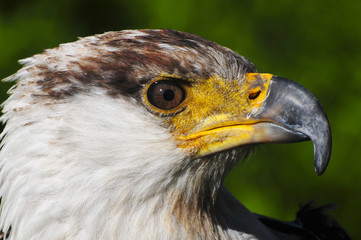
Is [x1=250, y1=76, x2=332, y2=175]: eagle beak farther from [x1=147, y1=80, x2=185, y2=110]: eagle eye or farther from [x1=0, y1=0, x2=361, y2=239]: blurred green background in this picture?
[x1=0, y1=0, x2=361, y2=239]: blurred green background

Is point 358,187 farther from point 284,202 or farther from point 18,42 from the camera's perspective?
point 18,42

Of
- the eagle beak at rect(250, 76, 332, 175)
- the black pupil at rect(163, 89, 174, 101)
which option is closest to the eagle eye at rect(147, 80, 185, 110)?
the black pupil at rect(163, 89, 174, 101)

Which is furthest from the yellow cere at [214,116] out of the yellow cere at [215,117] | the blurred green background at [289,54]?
the blurred green background at [289,54]

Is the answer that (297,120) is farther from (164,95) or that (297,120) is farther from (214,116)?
(164,95)

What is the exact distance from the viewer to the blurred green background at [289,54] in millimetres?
5328

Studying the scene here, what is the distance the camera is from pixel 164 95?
2332mm

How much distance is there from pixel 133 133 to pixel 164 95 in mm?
216

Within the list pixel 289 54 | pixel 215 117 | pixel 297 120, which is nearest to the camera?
pixel 297 120

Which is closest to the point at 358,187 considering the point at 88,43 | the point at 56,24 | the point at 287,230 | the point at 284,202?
the point at 284,202

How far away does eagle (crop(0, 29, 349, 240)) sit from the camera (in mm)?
2279

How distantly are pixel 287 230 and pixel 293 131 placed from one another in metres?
1.29

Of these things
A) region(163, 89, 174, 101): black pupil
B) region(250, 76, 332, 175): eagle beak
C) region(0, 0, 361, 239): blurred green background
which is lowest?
region(250, 76, 332, 175): eagle beak

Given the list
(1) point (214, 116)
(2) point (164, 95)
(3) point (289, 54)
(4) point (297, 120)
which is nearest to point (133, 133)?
(2) point (164, 95)

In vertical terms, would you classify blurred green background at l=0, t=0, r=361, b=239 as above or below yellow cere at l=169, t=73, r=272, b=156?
above
